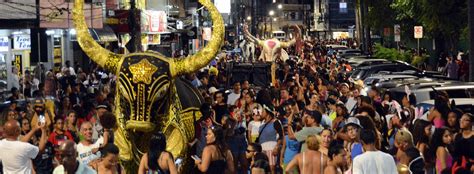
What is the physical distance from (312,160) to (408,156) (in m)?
1.26

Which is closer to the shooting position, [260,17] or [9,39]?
[9,39]

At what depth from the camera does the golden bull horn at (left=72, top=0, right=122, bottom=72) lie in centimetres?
→ 1349

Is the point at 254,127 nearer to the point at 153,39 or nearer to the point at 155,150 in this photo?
the point at 155,150

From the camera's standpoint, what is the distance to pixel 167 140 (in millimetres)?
13094

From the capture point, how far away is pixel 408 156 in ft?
38.1

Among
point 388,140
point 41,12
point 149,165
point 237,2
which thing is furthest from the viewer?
point 237,2

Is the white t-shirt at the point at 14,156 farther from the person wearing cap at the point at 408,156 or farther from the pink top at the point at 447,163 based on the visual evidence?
the pink top at the point at 447,163

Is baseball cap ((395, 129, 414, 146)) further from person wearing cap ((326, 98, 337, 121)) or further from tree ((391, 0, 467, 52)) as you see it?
tree ((391, 0, 467, 52))

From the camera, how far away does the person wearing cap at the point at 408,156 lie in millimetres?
11531

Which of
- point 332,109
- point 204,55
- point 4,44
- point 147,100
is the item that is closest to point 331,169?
point 147,100

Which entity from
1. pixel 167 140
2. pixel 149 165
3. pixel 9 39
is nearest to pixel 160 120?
pixel 167 140

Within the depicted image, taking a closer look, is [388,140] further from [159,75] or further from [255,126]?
[159,75]

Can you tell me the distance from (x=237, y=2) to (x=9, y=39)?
12307 cm

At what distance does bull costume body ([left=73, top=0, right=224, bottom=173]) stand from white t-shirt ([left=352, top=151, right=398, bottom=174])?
9.62ft
